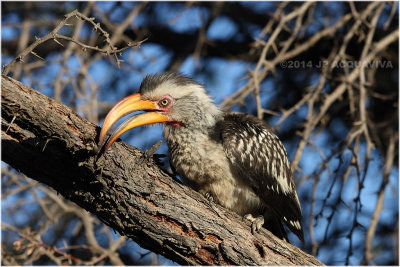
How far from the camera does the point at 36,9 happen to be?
506 cm

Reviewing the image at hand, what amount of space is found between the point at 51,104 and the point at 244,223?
50.7 inches

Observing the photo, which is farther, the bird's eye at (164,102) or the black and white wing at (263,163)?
the bird's eye at (164,102)

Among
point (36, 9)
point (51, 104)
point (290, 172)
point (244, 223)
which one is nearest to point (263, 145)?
point (290, 172)

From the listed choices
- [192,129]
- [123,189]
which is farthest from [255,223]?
[123,189]

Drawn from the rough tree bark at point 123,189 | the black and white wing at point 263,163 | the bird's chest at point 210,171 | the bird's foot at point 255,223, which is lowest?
the rough tree bark at point 123,189

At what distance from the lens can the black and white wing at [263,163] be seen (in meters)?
2.98

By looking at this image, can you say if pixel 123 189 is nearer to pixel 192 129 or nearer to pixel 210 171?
pixel 210 171

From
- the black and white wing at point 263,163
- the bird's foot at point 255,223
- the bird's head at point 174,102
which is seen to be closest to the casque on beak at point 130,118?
the bird's head at point 174,102

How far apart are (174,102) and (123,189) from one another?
0.98 m

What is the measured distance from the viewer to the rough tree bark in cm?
208

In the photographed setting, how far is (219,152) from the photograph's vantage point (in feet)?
9.74

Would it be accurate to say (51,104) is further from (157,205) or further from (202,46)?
(202,46)

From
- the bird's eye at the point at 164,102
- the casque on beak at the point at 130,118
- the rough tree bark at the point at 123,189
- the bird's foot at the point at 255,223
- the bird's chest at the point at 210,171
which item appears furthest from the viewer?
the bird's eye at the point at 164,102

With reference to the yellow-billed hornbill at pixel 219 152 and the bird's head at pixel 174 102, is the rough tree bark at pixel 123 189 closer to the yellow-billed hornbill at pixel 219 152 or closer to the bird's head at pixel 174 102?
the yellow-billed hornbill at pixel 219 152
